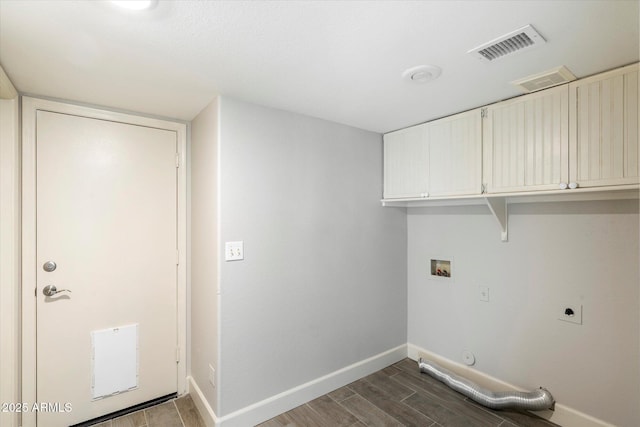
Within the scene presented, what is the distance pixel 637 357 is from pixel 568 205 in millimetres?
1016

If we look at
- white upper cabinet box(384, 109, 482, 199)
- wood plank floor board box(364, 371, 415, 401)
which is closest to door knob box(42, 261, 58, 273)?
wood plank floor board box(364, 371, 415, 401)

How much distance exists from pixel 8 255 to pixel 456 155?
3215 millimetres

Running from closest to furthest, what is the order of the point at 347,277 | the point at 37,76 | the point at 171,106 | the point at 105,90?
the point at 37,76 < the point at 105,90 < the point at 171,106 < the point at 347,277

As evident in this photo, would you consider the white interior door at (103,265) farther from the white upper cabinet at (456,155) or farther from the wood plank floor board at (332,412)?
the white upper cabinet at (456,155)

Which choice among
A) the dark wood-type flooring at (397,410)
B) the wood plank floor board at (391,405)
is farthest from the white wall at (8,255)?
the wood plank floor board at (391,405)

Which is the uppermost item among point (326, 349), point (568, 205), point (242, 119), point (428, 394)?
point (242, 119)

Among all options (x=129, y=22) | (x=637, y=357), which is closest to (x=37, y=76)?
(x=129, y=22)

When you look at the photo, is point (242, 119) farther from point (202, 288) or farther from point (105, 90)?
point (202, 288)

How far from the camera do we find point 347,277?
9.25 ft

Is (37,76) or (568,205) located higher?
(37,76)

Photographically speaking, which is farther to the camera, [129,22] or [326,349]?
[326,349]

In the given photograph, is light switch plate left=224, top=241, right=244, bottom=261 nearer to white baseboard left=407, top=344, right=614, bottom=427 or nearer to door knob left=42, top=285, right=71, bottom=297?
door knob left=42, top=285, right=71, bottom=297

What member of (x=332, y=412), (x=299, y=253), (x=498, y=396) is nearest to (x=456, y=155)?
(x=299, y=253)

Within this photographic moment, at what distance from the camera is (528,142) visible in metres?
2.09
